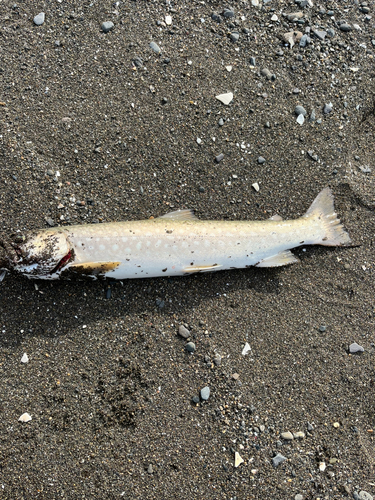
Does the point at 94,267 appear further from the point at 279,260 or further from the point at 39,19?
the point at 39,19

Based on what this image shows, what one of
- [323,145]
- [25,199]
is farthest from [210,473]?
[323,145]

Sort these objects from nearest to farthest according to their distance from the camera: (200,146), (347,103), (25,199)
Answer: (25,199), (200,146), (347,103)

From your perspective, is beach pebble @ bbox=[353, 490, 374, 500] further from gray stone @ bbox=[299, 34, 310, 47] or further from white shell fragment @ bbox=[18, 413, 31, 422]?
gray stone @ bbox=[299, 34, 310, 47]

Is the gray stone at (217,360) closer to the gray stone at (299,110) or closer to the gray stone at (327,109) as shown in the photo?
the gray stone at (299,110)

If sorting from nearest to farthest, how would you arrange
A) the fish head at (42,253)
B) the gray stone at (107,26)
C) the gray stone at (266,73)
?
the fish head at (42,253) < the gray stone at (107,26) < the gray stone at (266,73)

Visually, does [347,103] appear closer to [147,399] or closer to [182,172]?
[182,172]

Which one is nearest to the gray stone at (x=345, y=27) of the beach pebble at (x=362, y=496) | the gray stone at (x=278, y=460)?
the gray stone at (x=278, y=460)
